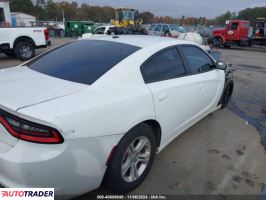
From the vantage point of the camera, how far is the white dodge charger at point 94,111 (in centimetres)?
188

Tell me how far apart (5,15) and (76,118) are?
18.0m

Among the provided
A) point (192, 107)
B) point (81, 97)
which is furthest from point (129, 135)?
point (192, 107)

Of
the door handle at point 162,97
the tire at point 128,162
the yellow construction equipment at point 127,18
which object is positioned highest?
the yellow construction equipment at point 127,18

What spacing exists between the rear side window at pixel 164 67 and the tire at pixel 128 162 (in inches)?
22.4

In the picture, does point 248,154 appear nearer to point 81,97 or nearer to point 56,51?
point 81,97

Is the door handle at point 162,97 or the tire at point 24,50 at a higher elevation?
the door handle at point 162,97

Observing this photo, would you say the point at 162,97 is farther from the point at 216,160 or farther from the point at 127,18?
the point at 127,18

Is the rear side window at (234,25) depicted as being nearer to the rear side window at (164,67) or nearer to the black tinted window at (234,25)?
the black tinted window at (234,25)

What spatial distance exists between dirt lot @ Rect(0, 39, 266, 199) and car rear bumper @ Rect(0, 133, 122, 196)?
691 millimetres

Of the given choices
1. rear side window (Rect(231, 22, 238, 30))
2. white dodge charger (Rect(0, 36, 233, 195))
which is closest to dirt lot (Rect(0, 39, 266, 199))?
white dodge charger (Rect(0, 36, 233, 195))

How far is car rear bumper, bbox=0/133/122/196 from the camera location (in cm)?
187

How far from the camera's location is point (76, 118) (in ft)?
6.33

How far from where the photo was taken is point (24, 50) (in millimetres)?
10961

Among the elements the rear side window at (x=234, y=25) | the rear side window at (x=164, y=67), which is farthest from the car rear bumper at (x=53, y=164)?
the rear side window at (x=234, y=25)
